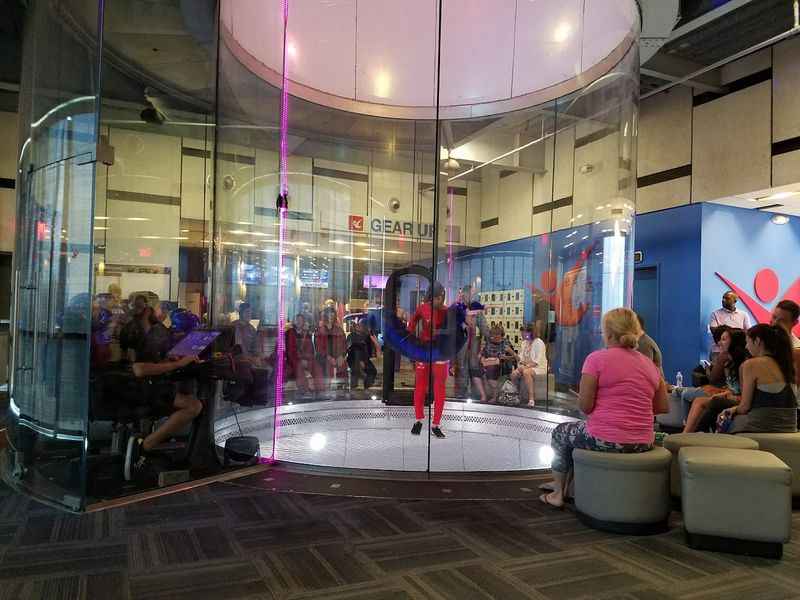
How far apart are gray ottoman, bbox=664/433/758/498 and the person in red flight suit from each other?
2085 millimetres

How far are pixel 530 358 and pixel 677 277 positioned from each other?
413 centimetres

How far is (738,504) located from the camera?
290 centimetres

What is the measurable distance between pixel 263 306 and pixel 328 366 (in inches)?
48.5

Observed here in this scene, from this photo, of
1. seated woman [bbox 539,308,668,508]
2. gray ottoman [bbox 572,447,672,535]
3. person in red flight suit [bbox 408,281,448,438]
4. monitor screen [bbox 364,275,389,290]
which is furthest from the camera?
monitor screen [bbox 364,275,389,290]

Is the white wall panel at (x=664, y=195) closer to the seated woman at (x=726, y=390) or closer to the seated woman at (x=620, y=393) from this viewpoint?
the seated woman at (x=726, y=390)

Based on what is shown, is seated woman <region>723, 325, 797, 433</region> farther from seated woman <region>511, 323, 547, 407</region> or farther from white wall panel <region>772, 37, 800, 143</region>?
white wall panel <region>772, 37, 800, 143</region>

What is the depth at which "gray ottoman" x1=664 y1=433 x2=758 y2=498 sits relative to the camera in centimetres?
354

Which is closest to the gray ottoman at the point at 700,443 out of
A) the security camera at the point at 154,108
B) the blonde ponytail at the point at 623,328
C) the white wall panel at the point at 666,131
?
the blonde ponytail at the point at 623,328

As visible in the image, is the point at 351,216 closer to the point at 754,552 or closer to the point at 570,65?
the point at 570,65

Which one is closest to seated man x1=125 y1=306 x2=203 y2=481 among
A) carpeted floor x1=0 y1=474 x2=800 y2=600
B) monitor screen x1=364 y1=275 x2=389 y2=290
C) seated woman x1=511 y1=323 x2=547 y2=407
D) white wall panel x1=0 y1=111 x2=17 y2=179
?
carpeted floor x1=0 y1=474 x2=800 y2=600

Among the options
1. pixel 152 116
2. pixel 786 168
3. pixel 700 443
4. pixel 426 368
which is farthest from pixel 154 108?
pixel 786 168

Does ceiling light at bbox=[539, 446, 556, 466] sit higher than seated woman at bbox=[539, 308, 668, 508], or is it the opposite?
seated woman at bbox=[539, 308, 668, 508]

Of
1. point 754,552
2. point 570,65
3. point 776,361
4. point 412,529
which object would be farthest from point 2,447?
point 570,65

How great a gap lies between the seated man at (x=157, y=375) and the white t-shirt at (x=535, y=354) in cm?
350
